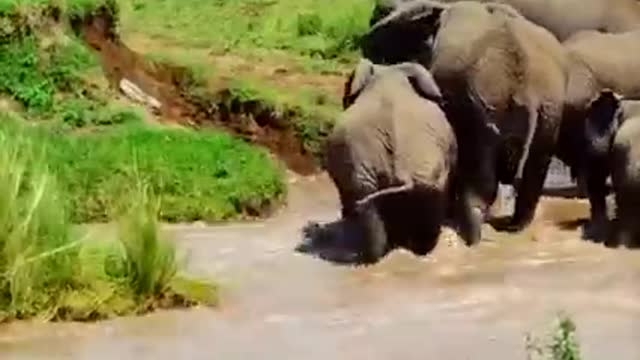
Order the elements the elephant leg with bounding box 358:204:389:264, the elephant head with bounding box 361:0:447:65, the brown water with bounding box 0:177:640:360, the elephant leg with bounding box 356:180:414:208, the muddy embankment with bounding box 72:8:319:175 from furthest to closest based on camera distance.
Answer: the muddy embankment with bounding box 72:8:319:175 → the elephant head with bounding box 361:0:447:65 → the elephant leg with bounding box 358:204:389:264 → the elephant leg with bounding box 356:180:414:208 → the brown water with bounding box 0:177:640:360

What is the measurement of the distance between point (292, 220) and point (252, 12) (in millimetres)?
7338

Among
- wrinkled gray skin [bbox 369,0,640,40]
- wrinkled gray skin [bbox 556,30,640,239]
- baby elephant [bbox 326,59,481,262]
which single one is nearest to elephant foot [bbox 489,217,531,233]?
wrinkled gray skin [bbox 556,30,640,239]

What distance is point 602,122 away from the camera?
13.7m

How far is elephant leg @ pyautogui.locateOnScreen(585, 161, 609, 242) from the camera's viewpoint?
13773 millimetres

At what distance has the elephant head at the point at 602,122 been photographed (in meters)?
13.7

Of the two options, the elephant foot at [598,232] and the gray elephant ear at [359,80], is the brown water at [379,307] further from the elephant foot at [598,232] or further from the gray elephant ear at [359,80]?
the gray elephant ear at [359,80]

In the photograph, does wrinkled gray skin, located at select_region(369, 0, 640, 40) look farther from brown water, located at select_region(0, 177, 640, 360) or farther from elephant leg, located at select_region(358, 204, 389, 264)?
elephant leg, located at select_region(358, 204, 389, 264)

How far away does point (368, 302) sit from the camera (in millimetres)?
11320

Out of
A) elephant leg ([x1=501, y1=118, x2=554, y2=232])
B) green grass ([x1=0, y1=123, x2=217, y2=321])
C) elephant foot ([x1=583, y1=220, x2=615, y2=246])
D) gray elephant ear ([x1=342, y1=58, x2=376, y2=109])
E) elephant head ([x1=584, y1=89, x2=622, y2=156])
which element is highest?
green grass ([x1=0, y1=123, x2=217, y2=321])

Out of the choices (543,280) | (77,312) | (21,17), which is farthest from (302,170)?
(77,312)

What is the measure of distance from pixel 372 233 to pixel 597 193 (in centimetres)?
234

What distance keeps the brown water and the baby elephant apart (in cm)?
19

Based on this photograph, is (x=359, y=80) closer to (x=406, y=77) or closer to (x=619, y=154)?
(x=406, y=77)

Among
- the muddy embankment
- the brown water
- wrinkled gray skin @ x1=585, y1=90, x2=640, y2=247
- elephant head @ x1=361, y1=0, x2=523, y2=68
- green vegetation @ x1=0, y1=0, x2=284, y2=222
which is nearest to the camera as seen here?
the brown water
